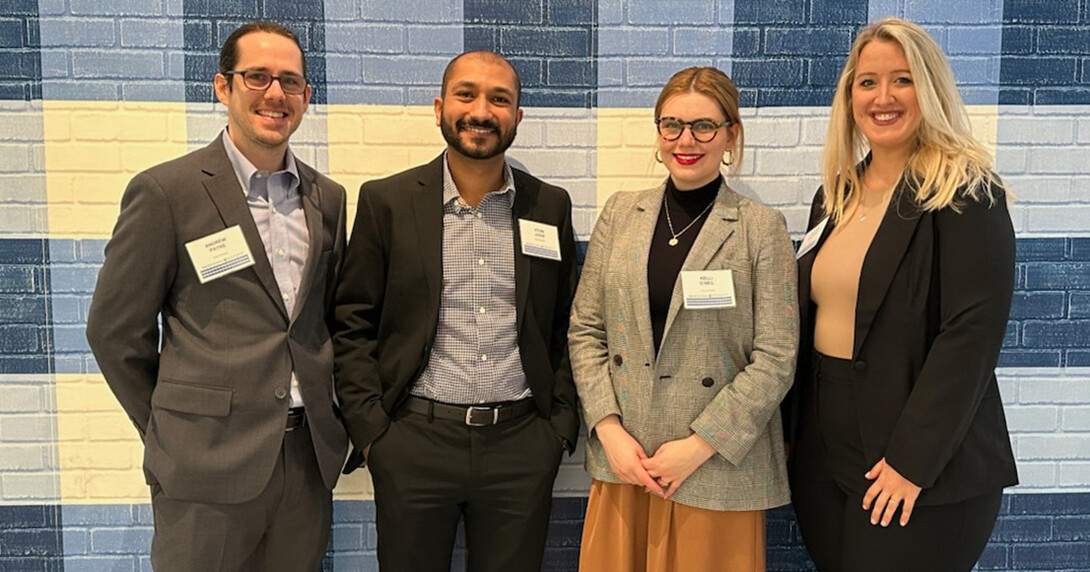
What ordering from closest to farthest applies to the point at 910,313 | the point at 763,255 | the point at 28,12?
1. the point at 910,313
2. the point at 763,255
3. the point at 28,12

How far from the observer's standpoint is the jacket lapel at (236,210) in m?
1.96

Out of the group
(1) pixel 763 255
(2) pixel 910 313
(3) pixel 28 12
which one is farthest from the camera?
(3) pixel 28 12

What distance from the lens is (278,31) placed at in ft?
6.70

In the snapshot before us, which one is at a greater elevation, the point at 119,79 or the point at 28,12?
the point at 28,12

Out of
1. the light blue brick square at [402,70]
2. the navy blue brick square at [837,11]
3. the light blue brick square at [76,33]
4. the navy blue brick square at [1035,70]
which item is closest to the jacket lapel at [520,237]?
the light blue brick square at [402,70]

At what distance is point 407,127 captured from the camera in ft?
8.75

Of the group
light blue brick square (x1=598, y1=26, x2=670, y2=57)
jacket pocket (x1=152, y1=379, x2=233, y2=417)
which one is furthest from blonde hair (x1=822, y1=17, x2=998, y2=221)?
jacket pocket (x1=152, y1=379, x2=233, y2=417)

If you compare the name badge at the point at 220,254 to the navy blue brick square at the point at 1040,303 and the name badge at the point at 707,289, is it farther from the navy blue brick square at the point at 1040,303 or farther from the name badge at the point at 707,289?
the navy blue brick square at the point at 1040,303

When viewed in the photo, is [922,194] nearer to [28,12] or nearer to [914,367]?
[914,367]

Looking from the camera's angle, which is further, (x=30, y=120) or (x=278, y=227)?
(x=30, y=120)

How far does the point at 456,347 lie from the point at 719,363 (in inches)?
30.1

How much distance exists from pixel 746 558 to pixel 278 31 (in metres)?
1.97

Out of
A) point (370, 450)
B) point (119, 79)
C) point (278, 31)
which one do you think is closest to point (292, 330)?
point (370, 450)

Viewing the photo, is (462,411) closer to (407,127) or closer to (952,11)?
(407,127)
